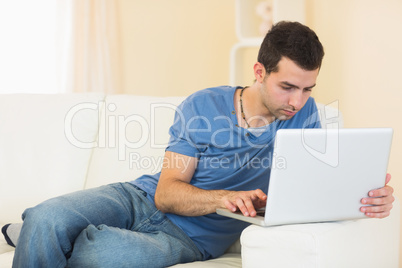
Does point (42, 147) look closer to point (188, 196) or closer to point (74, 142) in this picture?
point (74, 142)

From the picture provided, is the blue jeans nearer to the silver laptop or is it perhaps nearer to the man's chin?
the silver laptop

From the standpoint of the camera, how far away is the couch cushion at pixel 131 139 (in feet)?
6.59

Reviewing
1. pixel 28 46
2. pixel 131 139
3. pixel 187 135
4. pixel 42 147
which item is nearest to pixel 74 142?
pixel 42 147

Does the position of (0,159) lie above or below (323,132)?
below

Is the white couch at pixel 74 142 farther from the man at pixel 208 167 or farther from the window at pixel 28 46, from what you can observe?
the window at pixel 28 46

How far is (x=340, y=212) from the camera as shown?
1.37 m

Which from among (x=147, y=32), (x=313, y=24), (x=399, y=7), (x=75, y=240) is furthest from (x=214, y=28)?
(x=75, y=240)

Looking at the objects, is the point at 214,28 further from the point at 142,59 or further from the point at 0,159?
the point at 0,159

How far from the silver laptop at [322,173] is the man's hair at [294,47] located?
39 centimetres

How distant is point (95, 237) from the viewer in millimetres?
1459

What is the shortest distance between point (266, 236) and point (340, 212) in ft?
0.69

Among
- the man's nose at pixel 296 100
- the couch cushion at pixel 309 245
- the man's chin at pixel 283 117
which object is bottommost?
the couch cushion at pixel 309 245

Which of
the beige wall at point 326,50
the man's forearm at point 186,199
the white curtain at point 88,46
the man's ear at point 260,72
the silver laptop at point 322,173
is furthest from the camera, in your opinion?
the white curtain at point 88,46

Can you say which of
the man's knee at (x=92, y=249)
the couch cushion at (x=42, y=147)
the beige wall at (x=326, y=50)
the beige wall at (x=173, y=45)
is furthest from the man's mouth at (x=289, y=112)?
the beige wall at (x=173, y=45)
